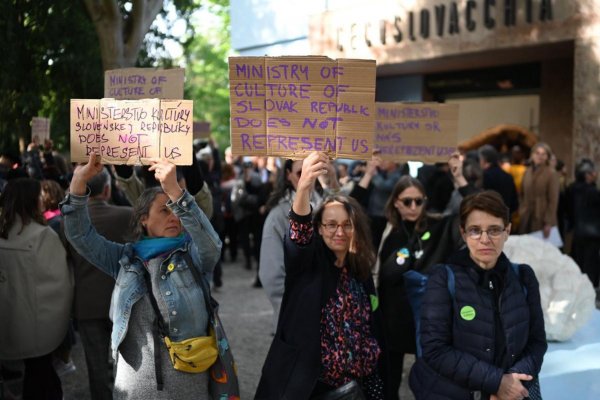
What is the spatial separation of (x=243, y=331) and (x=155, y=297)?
462 centimetres

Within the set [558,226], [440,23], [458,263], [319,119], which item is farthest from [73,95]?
[458,263]

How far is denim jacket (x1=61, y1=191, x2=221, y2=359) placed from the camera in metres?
3.41

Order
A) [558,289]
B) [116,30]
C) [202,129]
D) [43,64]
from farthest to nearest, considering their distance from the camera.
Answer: [202,129] < [43,64] < [116,30] < [558,289]

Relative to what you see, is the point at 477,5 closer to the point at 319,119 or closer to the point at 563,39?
the point at 563,39

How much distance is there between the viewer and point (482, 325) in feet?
10.5

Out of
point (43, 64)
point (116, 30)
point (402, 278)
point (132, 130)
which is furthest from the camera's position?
point (43, 64)

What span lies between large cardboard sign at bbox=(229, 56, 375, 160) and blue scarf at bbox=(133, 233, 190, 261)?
546 mm

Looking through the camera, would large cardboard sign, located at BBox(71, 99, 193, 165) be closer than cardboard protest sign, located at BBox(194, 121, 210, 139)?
Yes

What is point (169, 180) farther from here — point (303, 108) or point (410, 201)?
point (410, 201)

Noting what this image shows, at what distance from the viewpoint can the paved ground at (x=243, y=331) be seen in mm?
6043

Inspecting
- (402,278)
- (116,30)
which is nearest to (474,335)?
(402,278)

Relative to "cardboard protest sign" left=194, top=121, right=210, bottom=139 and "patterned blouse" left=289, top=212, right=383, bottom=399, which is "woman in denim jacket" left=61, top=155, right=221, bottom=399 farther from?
"cardboard protest sign" left=194, top=121, right=210, bottom=139

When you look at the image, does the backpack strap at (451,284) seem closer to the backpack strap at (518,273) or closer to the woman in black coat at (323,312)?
the backpack strap at (518,273)

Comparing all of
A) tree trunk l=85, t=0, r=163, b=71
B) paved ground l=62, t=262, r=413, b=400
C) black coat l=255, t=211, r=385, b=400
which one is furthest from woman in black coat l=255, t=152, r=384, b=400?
tree trunk l=85, t=0, r=163, b=71
